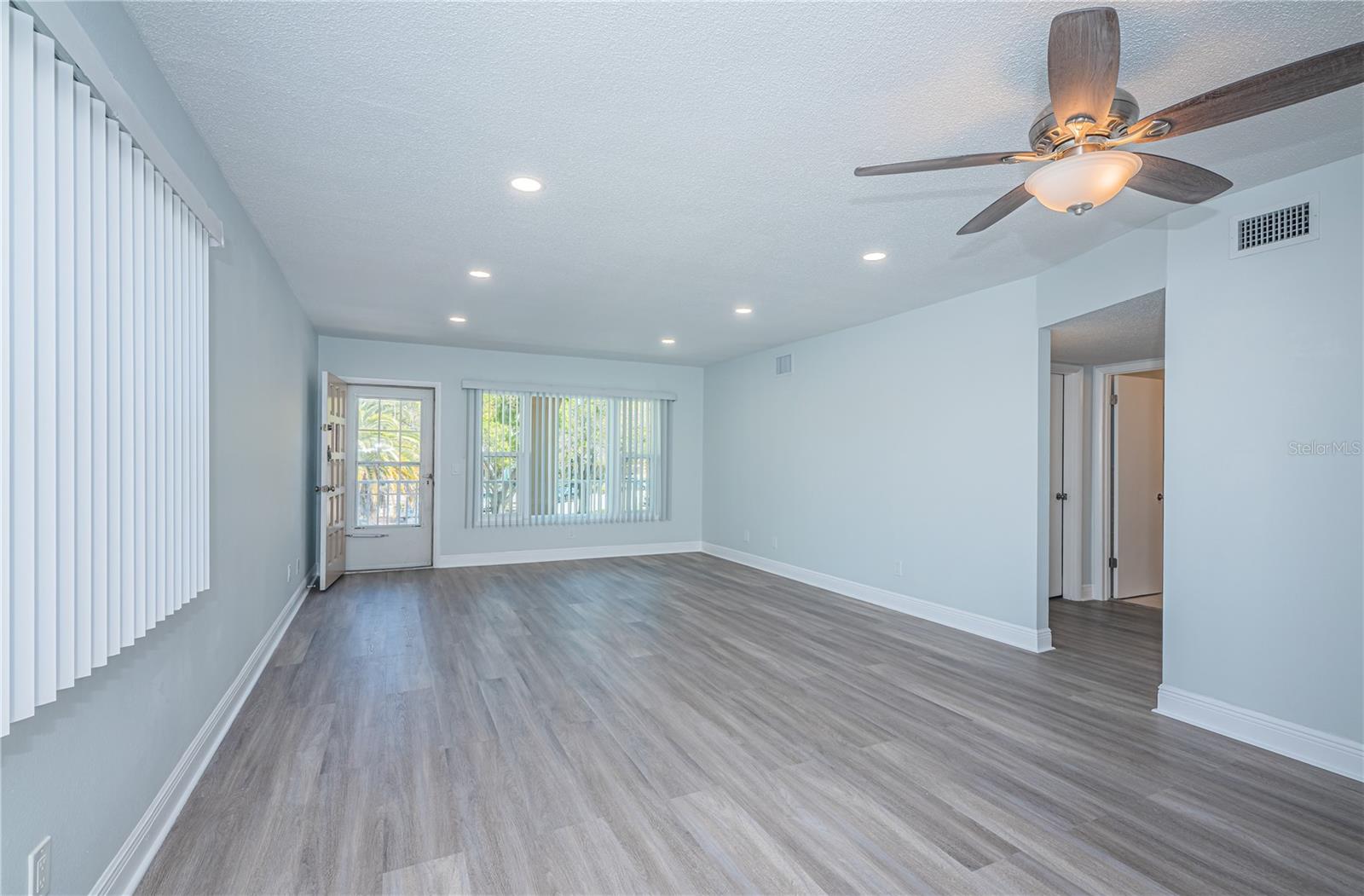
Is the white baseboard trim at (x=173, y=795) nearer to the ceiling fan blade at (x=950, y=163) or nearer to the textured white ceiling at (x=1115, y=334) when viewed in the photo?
the ceiling fan blade at (x=950, y=163)

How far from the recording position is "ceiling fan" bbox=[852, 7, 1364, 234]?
1438 millimetres

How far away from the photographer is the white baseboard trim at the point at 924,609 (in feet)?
13.1

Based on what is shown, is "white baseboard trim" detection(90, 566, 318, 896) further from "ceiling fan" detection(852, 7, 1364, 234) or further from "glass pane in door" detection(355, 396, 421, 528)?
"glass pane in door" detection(355, 396, 421, 528)

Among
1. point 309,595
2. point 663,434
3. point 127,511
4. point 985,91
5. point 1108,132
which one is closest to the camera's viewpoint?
point 127,511

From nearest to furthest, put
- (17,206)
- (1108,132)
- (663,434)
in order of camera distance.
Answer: (17,206) < (1108,132) < (663,434)

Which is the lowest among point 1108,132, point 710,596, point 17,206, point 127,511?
point 710,596

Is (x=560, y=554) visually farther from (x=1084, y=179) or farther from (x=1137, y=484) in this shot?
(x=1084, y=179)

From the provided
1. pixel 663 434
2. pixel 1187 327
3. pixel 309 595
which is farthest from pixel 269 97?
pixel 663 434

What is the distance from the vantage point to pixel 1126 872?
6.03 feet

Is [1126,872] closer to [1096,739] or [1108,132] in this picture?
[1096,739]

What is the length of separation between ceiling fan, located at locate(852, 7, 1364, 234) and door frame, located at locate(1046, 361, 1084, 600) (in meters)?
3.82

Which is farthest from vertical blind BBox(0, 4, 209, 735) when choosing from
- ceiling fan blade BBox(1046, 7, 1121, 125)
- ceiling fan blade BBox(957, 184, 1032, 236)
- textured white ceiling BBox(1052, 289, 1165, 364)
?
textured white ceiling BBox(1052, 289, 1165, 364)

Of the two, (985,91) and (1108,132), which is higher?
(985,91)

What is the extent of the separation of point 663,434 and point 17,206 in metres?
6.83
